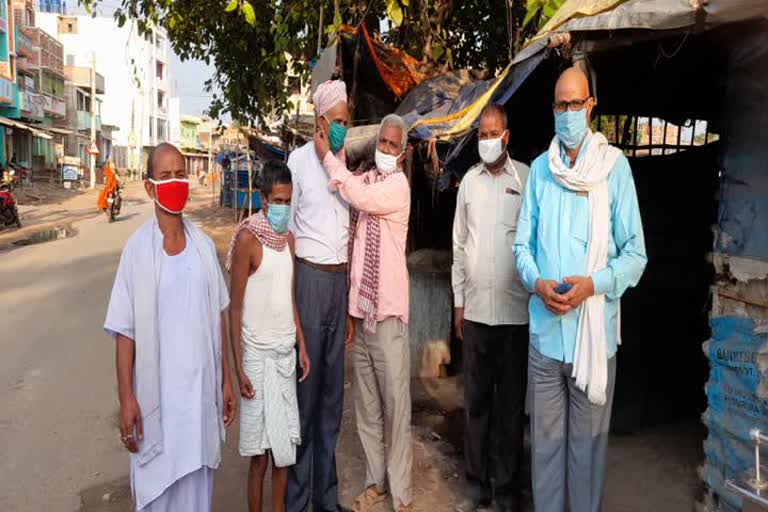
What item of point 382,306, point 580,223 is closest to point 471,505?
point 382,306

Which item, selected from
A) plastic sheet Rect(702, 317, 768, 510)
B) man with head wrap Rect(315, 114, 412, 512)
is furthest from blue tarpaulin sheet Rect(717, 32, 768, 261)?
man with head wrap Rect(315, 114, 412, 512)

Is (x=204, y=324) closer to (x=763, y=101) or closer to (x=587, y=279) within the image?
(x=587, y=279)

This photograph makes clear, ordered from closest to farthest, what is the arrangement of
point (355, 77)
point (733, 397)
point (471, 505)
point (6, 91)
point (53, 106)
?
1. point (733, 397)
2. point (471, 505)
3. point (355, 77)
4. point (6, 91)
5. point (53, 106)

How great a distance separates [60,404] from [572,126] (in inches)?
177

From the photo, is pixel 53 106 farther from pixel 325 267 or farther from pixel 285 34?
pixel 325 267

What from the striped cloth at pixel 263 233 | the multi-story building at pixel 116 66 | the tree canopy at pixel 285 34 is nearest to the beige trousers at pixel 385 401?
the striped cloth at pixel 263 233

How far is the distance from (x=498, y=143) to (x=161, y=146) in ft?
5.37

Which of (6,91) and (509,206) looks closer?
(509,206)

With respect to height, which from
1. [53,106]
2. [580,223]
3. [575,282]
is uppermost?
[53,106]

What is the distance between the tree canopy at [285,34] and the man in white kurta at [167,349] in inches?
211

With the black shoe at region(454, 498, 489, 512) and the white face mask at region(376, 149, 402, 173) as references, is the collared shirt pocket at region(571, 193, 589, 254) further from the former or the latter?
the black shoe at region(454, 498, 489, 512)

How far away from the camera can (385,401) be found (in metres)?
3.37

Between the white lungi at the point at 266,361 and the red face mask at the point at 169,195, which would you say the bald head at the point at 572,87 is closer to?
the white lungi at the point at 266,361

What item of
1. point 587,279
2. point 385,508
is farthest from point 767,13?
point 385,508
